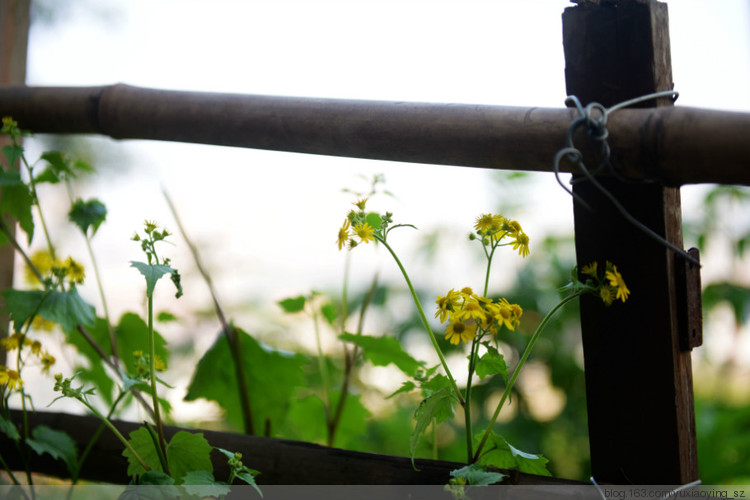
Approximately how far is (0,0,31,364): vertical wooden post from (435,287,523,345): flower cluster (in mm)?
964

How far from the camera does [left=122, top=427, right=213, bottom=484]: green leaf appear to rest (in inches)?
26.4

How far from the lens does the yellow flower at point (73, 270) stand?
0.79 metres

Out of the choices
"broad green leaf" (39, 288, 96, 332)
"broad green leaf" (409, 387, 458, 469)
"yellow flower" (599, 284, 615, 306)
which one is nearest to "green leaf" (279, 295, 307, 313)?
"broad green leaf" (39, 288, 96, 332)

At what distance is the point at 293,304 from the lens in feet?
3.15

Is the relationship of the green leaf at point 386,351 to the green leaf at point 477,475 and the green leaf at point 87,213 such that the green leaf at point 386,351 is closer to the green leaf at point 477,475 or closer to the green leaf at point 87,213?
the green leaf at point 477,475

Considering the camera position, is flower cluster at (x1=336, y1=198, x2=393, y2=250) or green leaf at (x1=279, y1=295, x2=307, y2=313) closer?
flower cluster at (x1=336, y1=198, x2=393, y2=250)

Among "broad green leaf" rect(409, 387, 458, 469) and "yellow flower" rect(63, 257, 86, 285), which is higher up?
"yellow flower" rect(63, 257, 86, 285)

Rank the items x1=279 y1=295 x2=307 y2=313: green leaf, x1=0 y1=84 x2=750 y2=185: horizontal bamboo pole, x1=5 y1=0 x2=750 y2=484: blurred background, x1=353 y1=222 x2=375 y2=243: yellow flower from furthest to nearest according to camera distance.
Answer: x1=5 y1=0 x2=750 y2=484: blurred background < x1=279 y1=295 x2=307 y2=313: green leaf < x1=353 y1=222 x2=375 y2=243: yellow flower < x1=0 y1=84 x2=750 y2=185: horizontal bamboo pole

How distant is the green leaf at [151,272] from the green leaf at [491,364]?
0.33 meters

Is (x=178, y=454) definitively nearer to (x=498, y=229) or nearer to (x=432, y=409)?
(x=432, y=409)

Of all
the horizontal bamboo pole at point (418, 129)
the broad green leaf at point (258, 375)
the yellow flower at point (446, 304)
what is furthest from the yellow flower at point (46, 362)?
the yellow flower at point (446, 304)

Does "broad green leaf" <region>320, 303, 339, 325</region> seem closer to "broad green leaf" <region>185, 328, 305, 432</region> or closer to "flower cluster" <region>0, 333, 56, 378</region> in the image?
"broad green leaf" <region>185, 328, 305, 432</region>

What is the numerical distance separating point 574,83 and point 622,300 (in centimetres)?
22

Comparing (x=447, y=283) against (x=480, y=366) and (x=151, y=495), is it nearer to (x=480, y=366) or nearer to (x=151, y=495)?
(x=480, y=366)
